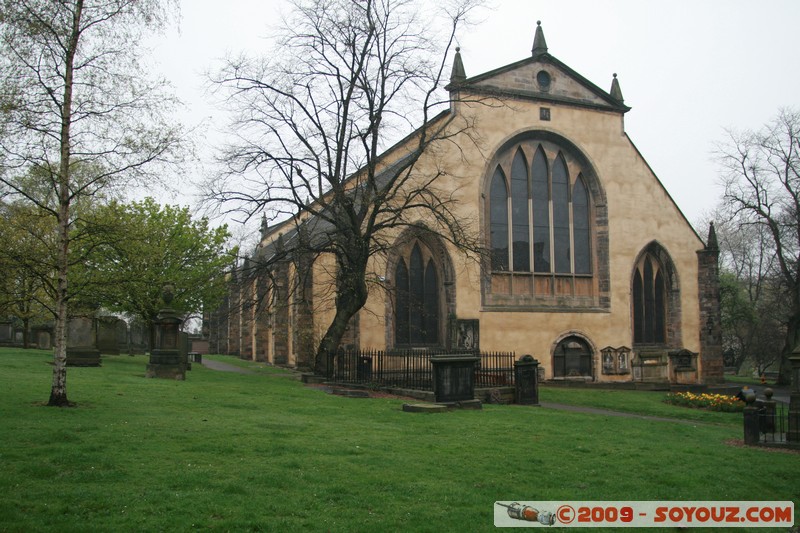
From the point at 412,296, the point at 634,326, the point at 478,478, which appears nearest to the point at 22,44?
the point at 478,478

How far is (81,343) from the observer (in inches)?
995

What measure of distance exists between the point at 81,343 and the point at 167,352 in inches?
243

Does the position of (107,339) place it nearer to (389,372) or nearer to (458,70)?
(389,372)

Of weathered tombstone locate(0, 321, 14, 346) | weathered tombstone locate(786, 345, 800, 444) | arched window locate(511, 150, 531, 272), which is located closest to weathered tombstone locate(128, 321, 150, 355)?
weathered tombstone locate(0, 321, 14, 346)

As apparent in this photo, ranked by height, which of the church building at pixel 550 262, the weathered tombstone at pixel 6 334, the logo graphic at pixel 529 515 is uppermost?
the church building at pixel 550 262

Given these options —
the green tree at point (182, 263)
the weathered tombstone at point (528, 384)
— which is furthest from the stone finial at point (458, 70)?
the weathered tombstone at point (528, 384)

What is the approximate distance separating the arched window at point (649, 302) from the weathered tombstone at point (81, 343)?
23580mm

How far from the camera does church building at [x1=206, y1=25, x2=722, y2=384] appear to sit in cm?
2981

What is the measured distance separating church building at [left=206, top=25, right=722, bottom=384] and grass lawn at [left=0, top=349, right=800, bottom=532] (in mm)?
14073

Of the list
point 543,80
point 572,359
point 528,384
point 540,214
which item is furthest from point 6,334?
point 543,80

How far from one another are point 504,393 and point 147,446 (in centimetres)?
1279

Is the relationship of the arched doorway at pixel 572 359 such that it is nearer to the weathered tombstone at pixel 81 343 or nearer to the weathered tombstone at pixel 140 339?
the weathered tombstone at pixel 81 343

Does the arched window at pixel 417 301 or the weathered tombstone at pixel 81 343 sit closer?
the weathered tombstone at pixel 81 343

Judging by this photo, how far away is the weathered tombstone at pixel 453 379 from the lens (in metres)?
17.2
